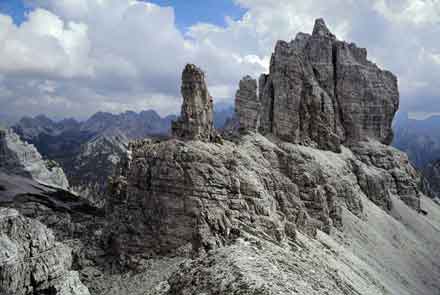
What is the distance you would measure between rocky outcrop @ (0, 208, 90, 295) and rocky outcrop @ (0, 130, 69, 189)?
93566 mm

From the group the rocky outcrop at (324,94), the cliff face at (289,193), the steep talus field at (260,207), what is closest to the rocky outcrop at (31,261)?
the steep talus field at (260,207)

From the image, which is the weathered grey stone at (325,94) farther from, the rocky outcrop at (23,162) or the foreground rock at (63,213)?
the rocky outcrop at (23,162)

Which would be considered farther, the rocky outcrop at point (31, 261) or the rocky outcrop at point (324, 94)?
the rocky outcrop at point (324, 94)

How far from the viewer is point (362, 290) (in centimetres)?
4409

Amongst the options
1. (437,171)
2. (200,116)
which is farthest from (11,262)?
(437,171)

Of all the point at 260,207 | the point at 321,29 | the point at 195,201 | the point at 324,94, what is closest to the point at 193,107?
the point at 195,201

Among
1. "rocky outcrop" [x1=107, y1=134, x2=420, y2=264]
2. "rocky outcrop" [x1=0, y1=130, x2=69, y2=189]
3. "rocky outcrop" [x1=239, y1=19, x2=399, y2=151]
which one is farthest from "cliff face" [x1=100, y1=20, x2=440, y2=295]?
"rocky outcrop" [x1=0, y1=130, x2=69, y2=189]

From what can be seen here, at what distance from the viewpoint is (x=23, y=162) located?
112 metres

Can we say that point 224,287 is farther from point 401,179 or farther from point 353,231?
point 401,179

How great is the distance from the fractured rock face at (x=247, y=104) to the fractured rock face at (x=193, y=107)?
2711 centimetres

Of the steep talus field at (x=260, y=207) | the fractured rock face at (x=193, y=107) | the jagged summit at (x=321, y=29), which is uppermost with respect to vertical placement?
the jagged summit at (x=321, y=29)

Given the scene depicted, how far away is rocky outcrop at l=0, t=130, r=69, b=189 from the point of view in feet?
363

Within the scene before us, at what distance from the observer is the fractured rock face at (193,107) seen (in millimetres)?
47531

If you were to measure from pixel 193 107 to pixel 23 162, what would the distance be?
79.8m
